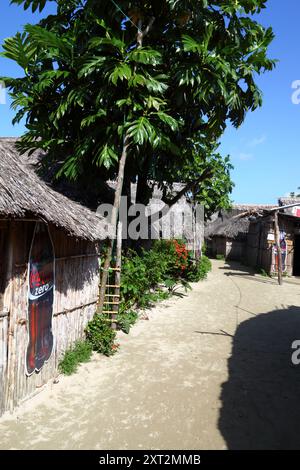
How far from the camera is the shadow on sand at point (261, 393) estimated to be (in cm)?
459

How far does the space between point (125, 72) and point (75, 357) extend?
5.97 m

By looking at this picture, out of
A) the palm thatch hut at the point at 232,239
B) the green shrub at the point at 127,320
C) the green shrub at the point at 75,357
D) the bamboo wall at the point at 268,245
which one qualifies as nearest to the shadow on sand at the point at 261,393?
the green shrub at the point at 127,320

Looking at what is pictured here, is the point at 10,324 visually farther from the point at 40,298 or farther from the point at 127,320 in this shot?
the point at 127,320

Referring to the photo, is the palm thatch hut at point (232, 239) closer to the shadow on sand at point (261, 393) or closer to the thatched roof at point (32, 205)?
the shadow on sand at point (261, 393)

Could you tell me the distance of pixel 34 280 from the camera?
5.35 meters

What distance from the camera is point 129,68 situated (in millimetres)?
7484

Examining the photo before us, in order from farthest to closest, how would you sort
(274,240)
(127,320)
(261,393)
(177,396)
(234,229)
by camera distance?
(234,229) < (274,240) < (127,320) < (261,393) < (177,396)

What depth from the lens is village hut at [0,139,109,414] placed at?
15.7 ft

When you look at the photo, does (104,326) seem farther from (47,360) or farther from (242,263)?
(242,263)

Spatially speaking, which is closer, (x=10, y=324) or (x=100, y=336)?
(x=10, y=324)

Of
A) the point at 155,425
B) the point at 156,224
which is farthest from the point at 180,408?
the point at 156,224

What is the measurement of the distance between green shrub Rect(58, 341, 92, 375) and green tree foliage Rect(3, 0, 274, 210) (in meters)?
3.86

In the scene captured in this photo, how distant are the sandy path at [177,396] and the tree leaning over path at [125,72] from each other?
3.24 metres

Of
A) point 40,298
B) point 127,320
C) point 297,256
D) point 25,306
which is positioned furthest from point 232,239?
point 25,306
